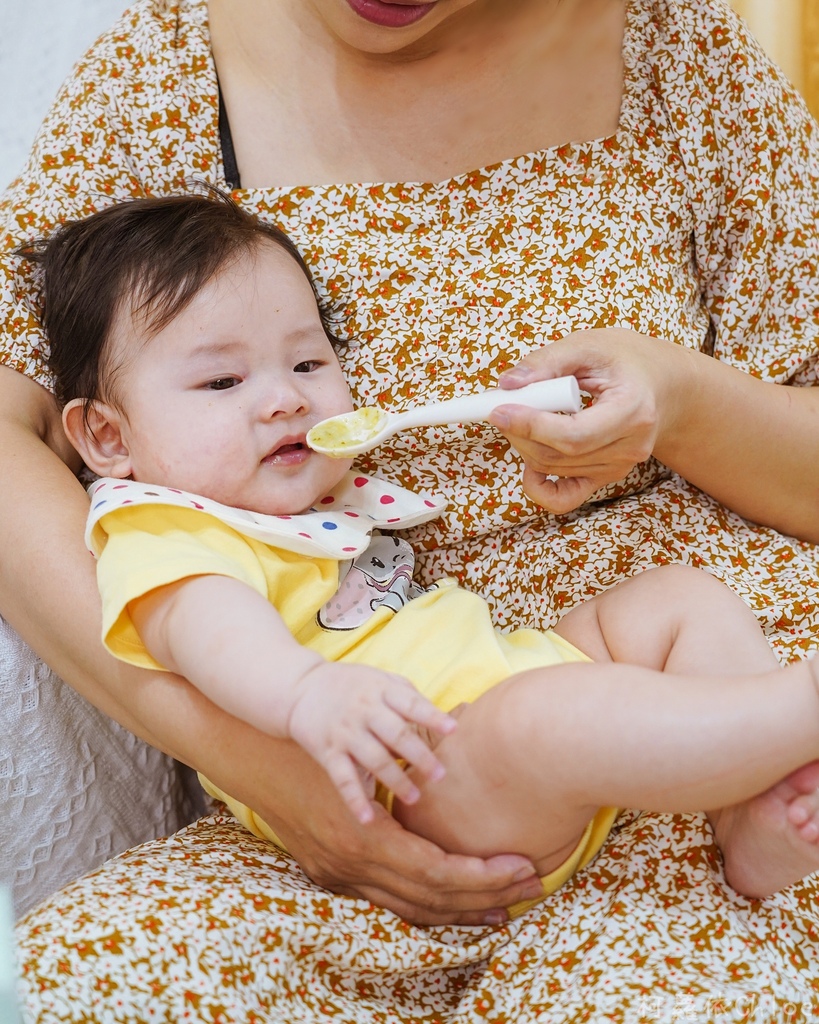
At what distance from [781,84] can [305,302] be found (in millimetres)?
664

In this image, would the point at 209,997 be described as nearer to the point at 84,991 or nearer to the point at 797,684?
the point at 84,991

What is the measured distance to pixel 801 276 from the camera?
1.35 m

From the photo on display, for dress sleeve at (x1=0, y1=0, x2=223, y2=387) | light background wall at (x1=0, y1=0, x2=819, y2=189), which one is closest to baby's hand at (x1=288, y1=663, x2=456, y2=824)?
dress sleeve at (x1=0, y1=0, x2=223, y2=387)

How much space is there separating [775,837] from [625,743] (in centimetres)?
16

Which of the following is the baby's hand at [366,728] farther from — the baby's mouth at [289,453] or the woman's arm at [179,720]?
the baby's mouth at [289,453]

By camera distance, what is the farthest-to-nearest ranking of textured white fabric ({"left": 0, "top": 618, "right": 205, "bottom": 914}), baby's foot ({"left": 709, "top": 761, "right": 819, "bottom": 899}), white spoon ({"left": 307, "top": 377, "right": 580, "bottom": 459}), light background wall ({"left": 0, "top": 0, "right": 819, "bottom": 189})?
light background wall ({"left": 0, "top": 0, "right": 819, "bottom": 189}), textured white fabric ({"left": 0, "top": 618, "right": 205, "bottom": 914}), white spoon ({"left": 307, "top": 377, "right": 580, "bottom": 459}), baby's foot ({"left": 709, "top": 761, "right": 819, "bottom": 899})

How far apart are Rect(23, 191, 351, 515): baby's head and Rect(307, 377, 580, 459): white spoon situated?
4 centimetres

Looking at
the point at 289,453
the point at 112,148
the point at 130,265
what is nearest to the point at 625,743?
the point at 289,453

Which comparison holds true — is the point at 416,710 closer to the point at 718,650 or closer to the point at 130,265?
the point at 718,650

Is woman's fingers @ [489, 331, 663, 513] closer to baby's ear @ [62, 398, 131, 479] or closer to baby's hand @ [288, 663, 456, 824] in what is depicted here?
baby's hand @ [288, 663, 456, 824]

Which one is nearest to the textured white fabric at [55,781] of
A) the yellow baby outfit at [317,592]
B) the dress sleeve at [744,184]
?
the yellow baby outfit at [317,592]

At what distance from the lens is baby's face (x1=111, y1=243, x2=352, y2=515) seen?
106 centimetres

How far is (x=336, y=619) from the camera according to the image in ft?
3.55

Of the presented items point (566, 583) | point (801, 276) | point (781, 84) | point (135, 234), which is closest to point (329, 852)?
point (566, 583)
